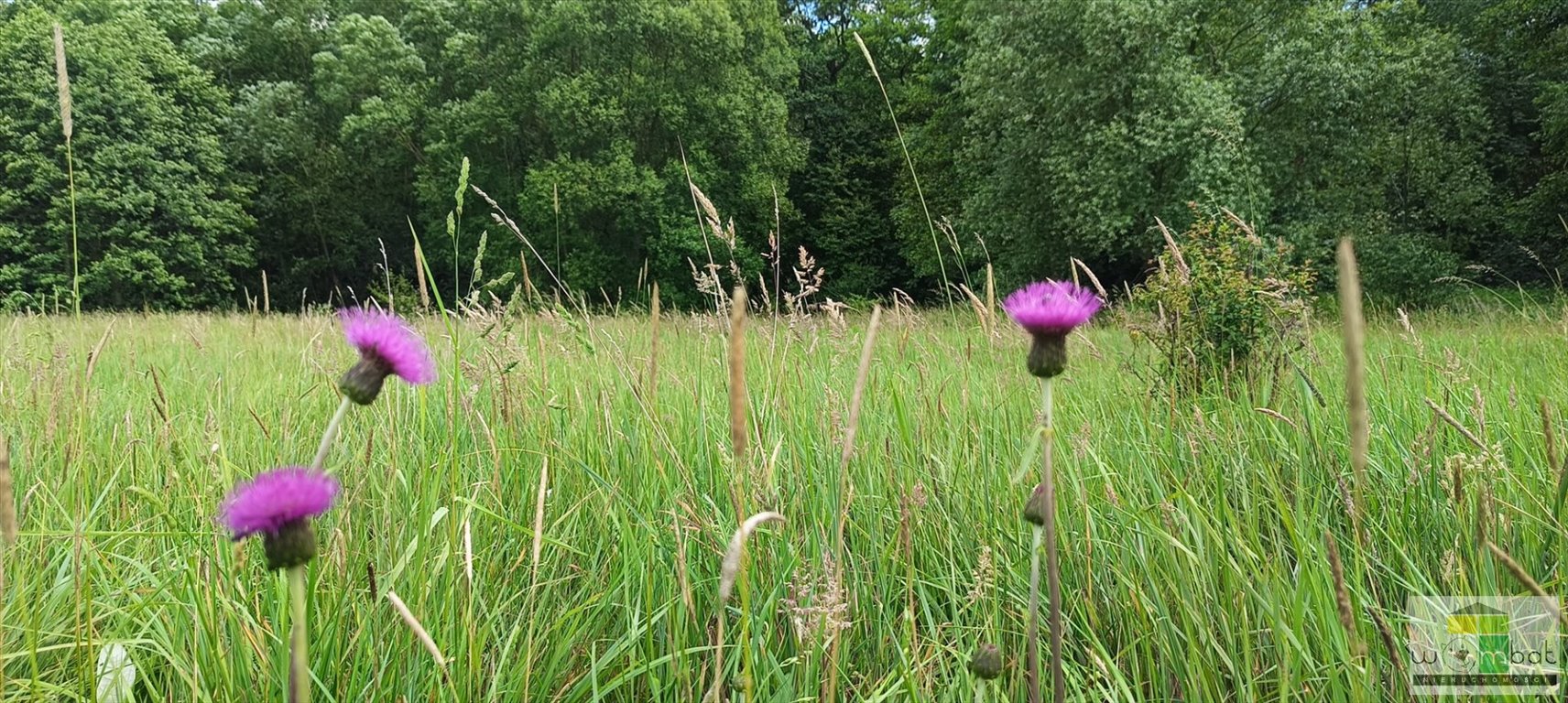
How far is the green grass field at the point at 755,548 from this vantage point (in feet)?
3.43

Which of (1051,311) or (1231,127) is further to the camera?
(1231,127)

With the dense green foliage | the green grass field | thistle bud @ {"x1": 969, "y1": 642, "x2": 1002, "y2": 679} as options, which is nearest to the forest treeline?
the dense green foliage

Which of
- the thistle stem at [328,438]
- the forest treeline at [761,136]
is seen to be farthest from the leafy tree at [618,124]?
the thistle stem at [328,438]

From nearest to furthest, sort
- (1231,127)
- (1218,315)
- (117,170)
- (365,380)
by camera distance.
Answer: (365,380) → (1218,315) → (1231,127) → (117,170)

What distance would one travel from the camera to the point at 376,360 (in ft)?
2.18

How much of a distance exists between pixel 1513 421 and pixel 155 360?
17.2ft

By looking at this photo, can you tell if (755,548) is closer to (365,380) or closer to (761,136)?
(365,380)

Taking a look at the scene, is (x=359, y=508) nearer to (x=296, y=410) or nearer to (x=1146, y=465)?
(x=296, y=410)

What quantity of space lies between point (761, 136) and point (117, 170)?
54.4 ft

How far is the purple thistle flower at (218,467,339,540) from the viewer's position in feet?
1.62

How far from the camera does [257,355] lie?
4109 millimetres

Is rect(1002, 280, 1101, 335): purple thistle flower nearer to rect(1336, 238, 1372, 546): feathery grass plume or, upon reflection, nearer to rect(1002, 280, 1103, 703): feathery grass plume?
rect(1002, 280, 1103, 703): feathery grass plume

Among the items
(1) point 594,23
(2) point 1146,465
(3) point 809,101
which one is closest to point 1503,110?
(3) point 809,101

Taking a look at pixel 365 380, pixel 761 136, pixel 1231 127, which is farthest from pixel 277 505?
pixel 761 136
